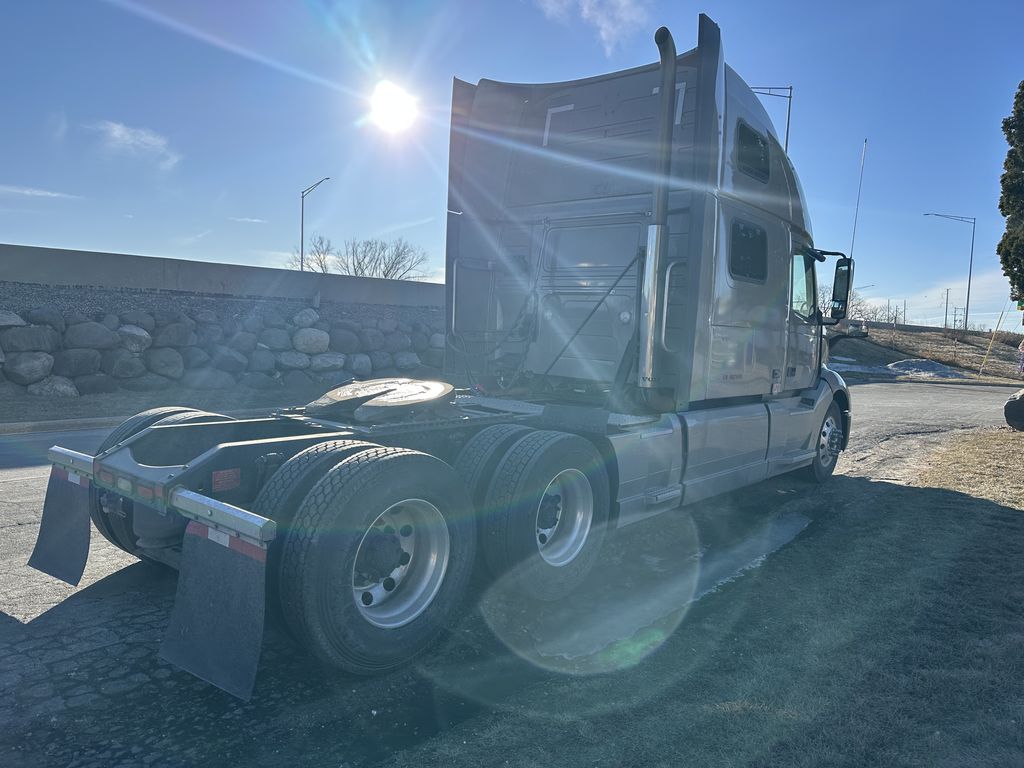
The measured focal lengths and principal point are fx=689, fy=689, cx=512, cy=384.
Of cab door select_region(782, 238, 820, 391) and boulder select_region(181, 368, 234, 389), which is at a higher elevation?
cab door select_region(782, 238, 820, 391)

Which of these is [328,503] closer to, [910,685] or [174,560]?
[174,560]

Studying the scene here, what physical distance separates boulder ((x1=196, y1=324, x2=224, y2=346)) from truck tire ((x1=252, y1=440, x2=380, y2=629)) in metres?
11.8

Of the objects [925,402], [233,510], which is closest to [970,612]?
[233,510]

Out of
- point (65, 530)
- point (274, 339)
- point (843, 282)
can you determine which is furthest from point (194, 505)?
point (274, 339)

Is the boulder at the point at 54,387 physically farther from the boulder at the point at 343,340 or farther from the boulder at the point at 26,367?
the boulder at the point at 343,340

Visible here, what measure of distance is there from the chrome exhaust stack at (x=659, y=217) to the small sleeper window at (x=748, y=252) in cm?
114

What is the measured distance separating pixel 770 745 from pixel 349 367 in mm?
13924

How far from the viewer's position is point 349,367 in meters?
15.8

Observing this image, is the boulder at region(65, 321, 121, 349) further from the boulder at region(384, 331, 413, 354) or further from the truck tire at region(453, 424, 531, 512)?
the truck tire at region(453, 424, 531, 512)

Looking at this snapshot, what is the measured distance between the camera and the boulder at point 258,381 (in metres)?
14.3

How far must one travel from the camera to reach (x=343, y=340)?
15.7m

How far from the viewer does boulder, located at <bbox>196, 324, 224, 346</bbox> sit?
1399 cm

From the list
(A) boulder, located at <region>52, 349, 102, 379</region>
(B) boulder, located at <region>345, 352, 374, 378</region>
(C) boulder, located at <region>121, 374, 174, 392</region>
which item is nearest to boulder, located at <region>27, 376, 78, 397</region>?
(A) boulder, located at <region>52, 349, 102, 379</region>

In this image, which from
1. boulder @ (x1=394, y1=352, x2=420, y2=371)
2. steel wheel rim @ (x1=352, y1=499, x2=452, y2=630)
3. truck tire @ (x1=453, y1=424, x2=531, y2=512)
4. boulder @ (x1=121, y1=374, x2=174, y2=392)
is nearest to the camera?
steel wheel rim @ (x1=352, y1=499, x2=452, y2=630)
